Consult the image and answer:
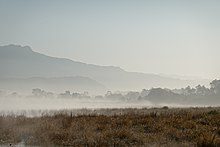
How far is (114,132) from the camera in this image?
76.3 feet

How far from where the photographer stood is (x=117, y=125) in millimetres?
26922

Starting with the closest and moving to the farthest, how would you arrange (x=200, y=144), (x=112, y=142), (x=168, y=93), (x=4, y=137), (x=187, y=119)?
1. (x=200, y=144)
2. (x=112, y=142)
3. (x=4, y=137)
4. (x=187, y=119)
5. (x=168, y=93)

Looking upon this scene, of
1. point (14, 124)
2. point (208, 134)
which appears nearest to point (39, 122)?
point (14, 124)

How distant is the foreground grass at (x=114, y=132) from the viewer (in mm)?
21312

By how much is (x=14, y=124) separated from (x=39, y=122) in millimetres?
1744

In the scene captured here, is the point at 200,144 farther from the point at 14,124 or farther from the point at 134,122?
the point at 14,124

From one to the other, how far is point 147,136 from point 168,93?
158575mm

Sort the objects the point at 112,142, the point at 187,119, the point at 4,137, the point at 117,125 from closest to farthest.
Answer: the point at 112,142 < the point at 4,137 < the point at 117,125 < the point at 187,119

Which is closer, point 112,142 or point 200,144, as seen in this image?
point 200,144

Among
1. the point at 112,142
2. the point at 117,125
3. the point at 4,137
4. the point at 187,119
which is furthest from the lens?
the point at 187,119

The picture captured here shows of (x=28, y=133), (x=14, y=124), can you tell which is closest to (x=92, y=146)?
(x=28, y=133)

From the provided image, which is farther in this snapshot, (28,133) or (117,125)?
(117,125)

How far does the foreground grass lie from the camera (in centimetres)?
2131

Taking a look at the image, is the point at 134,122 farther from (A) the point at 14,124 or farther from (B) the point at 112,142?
(A) the point at 14,124
